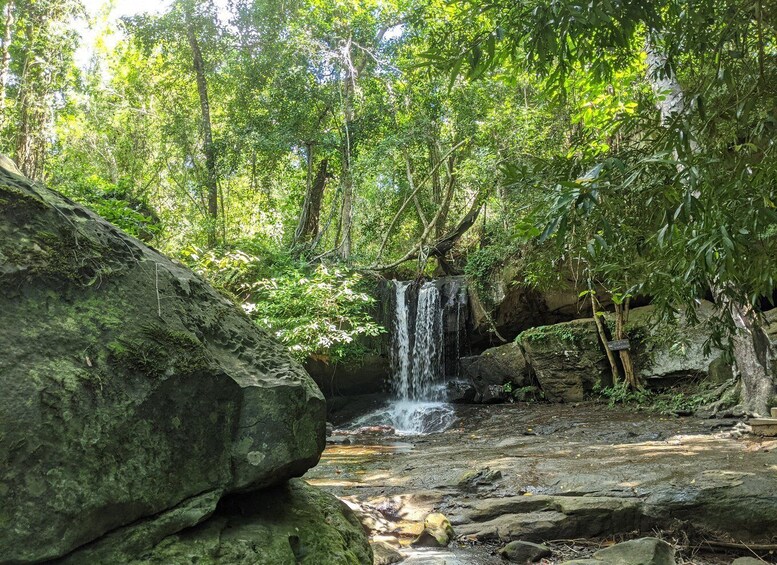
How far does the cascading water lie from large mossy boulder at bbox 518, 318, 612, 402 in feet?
8.88

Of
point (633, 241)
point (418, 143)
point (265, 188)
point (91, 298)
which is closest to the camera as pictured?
point (91, 298)

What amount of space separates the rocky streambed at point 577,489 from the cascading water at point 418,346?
542 centimetres

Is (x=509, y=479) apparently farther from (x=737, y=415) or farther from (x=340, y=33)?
(x=340, y=33)

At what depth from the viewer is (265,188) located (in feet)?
55.7

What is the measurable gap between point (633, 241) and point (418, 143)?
1237cm

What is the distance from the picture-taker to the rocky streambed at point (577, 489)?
12.6ft

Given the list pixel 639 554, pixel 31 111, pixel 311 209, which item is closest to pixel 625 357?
pixel 639 554

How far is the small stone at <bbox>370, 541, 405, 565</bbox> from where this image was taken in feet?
11.4

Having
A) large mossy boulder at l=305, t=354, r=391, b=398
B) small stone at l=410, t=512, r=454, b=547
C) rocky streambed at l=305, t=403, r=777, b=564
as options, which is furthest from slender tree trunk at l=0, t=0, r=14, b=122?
small stone at l=410, t=512, r=454, b=547

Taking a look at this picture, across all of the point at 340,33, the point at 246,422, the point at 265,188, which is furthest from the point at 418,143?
the point at 246,422

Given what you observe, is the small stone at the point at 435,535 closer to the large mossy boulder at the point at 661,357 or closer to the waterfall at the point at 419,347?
the large mossy boulder at the point at 661,357

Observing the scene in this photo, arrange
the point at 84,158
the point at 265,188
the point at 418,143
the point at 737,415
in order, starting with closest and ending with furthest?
1. the point at 737,415
2. the point at 418,143
3. the point at 265,188
4. the point at 84,158

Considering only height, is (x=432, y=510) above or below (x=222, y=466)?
below

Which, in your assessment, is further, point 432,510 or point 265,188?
point 265,188
